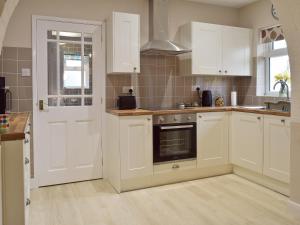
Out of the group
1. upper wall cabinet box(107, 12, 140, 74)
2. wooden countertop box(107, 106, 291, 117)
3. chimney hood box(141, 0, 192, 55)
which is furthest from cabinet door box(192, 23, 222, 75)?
upper wall cabinet box(107, 12, 140, 74)

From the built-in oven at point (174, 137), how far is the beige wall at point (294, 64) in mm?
1249

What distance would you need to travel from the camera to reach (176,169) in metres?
3.43

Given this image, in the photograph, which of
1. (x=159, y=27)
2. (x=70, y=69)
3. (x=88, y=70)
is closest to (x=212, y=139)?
(x=159, y=27)

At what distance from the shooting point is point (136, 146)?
3.18 m

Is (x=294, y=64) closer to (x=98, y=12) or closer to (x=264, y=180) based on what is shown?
(x=264, y=180)

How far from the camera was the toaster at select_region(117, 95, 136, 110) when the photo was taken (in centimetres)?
346

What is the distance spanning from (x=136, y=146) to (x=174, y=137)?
1.74 ft

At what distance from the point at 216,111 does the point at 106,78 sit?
1.53 meters

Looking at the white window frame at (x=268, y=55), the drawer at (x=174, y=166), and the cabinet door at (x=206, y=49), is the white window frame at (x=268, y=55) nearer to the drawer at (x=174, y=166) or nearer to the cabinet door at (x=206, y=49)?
the cabinet door at (x=206, y=49)

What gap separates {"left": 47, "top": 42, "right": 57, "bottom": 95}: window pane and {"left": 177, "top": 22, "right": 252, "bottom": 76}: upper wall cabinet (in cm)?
175

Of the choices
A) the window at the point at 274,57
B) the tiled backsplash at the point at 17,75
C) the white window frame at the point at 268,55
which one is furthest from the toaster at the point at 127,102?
the white window frame at the point at 268,55

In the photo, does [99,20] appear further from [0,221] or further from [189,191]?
[0,221]

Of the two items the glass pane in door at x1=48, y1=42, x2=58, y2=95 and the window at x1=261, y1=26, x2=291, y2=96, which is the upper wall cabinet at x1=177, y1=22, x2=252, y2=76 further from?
the glass pane in door at x1=48, y1=42, x2=58, y2=95

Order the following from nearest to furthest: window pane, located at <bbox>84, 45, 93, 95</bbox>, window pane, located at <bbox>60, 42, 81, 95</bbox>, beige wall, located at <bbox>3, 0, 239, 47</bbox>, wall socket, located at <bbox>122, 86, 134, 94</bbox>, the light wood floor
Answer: the light wood floor < beige wall, located at <bbox>3, 0, 239, 47</bbox> < window pane, located at <bbox>60, 42, 81, 95</bbox> < window pane, located at <bbox>84, 45, 93, 95</bbox> < wall socket, located at <bbox>122, 86, 134, 94</bbox>
